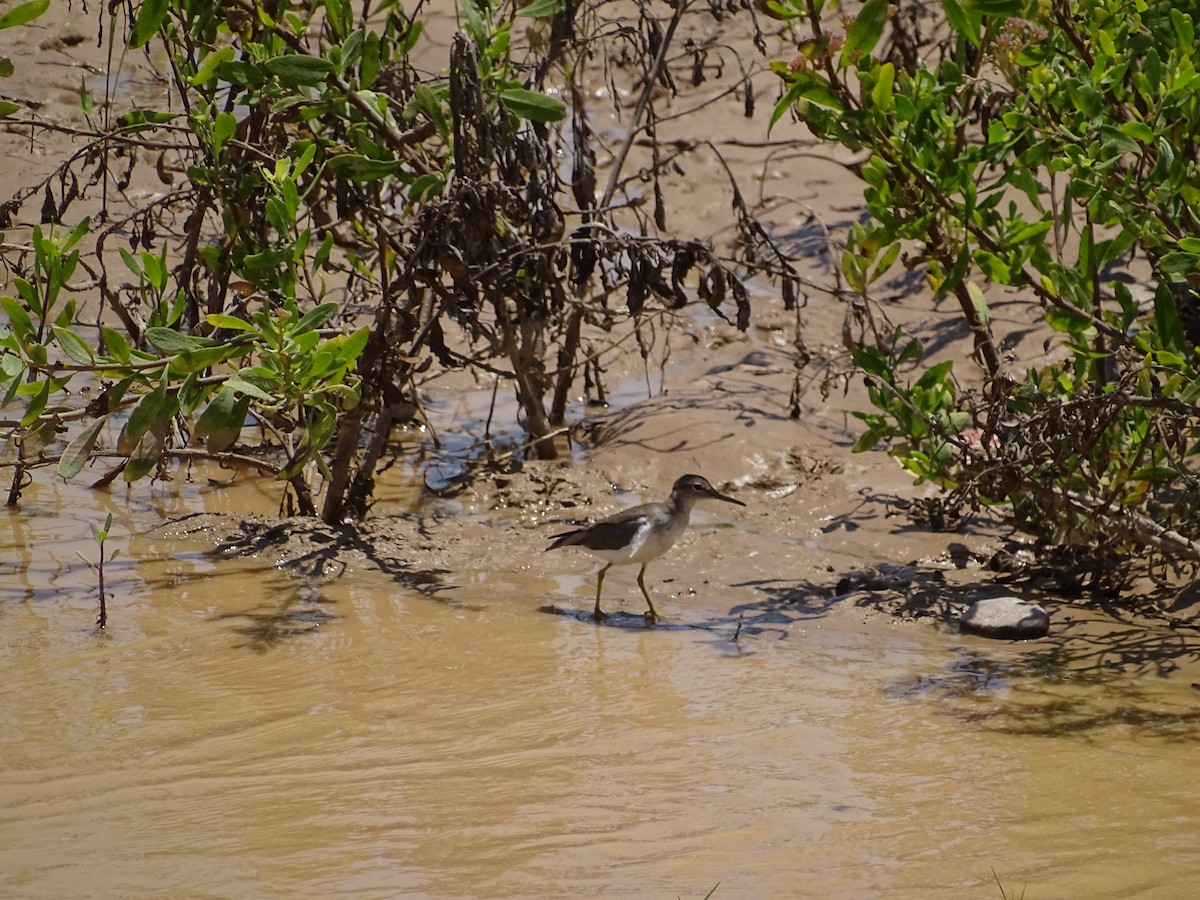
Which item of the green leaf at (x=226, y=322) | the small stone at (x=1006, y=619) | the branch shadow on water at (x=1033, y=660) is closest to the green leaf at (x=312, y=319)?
the green leaf at (x=226, y=322)

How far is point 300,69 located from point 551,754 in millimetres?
3148

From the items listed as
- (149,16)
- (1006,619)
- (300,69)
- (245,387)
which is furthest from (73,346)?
(1006,619)

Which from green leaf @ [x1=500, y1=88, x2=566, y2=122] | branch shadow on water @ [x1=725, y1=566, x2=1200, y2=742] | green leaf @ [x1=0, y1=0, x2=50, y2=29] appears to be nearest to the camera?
green leaf @ [x1=0, y1=0, x2=50, y2=29]

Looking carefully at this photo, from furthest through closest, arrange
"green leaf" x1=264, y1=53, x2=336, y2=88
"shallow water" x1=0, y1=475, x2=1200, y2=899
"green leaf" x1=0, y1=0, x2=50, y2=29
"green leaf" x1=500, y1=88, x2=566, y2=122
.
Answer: "green leaf" x1=500, y1=88, x2=566, y2=122
"green leaf" x1=264, y1=53, x2=336, y2=88
"green leaf" x1=0, y1=0, x2=50, y2=29
"shallow water" x1=0, y1=475, x2=1200, y2=899

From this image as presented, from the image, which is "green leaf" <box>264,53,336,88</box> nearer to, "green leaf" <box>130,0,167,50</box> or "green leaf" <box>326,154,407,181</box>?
"green leaf" <box>326,154,407,181</box>

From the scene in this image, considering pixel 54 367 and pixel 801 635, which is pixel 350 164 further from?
pixel 801 635

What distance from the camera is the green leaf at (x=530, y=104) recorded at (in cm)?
620

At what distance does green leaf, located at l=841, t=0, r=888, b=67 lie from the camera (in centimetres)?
484

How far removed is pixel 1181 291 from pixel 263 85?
14.0 ft

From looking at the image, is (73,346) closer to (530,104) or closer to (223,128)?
(223,128)

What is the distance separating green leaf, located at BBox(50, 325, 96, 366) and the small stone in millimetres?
3831

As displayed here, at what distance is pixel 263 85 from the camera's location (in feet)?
20.2

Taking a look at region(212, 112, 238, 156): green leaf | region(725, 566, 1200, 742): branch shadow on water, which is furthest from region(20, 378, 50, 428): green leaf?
region(725, 566, 1200, 742): branch shadow on water

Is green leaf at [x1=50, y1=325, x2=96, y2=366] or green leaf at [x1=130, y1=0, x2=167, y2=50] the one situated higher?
green leaf at [x1=130, y1=0, x2=167, y2=50]
